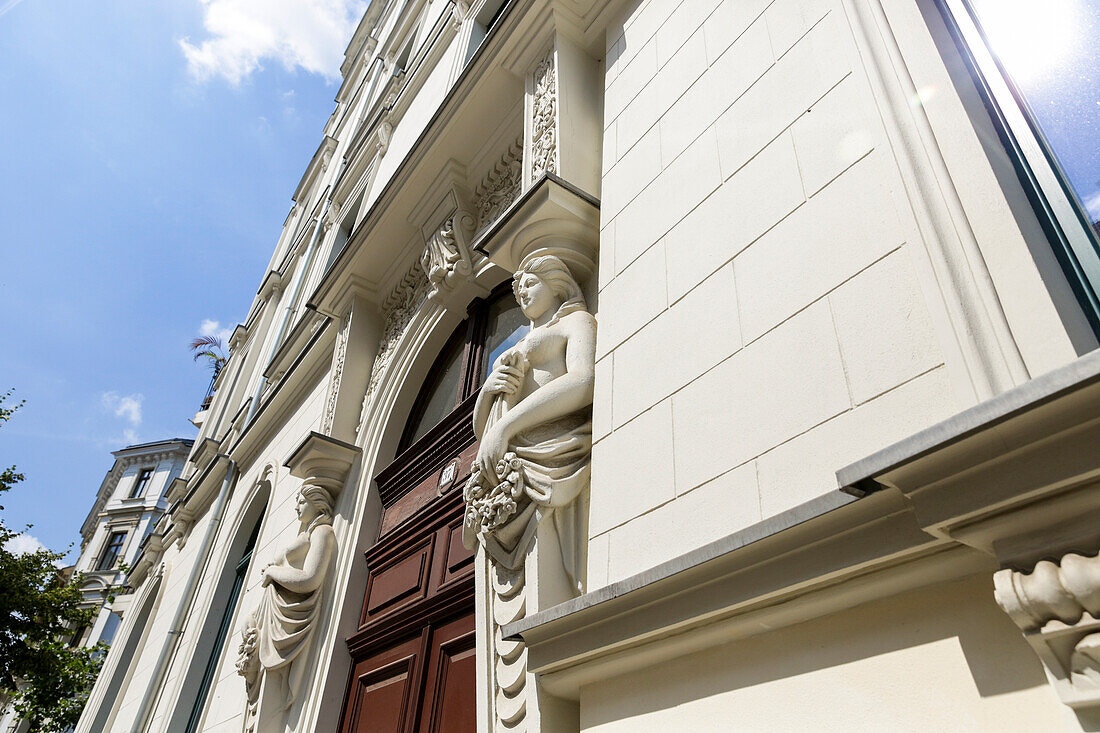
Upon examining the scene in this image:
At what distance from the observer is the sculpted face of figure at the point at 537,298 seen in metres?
3.55

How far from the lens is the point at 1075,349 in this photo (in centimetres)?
152

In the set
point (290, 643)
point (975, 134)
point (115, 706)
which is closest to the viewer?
point (975, 134)

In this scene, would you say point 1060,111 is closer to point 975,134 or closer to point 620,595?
point 975,134

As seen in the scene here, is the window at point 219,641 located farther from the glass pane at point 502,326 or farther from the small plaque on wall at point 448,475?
the glass pane at point 502,326

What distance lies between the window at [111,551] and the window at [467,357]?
128 ft

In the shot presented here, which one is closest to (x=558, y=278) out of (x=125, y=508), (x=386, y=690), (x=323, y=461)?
(x=386, y=690)

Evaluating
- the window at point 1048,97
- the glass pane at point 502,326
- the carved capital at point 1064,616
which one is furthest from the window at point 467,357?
the carved capital at point 1064,616

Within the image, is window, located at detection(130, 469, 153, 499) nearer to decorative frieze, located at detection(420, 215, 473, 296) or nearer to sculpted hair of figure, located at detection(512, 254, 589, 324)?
decorative frieze, located at detection(420, 215, 473, 296)

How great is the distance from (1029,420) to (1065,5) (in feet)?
4.79

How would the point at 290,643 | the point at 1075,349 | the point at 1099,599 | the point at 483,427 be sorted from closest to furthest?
the point at 1099,599 → the point at 1075,349 → the point at 483,427 → the point at 290,643

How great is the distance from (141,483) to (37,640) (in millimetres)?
27122

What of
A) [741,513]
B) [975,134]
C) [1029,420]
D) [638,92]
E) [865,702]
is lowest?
[865,702]

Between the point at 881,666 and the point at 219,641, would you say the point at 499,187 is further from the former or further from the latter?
the point at 219,641

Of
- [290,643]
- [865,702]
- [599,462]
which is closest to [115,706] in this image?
[290,643]
